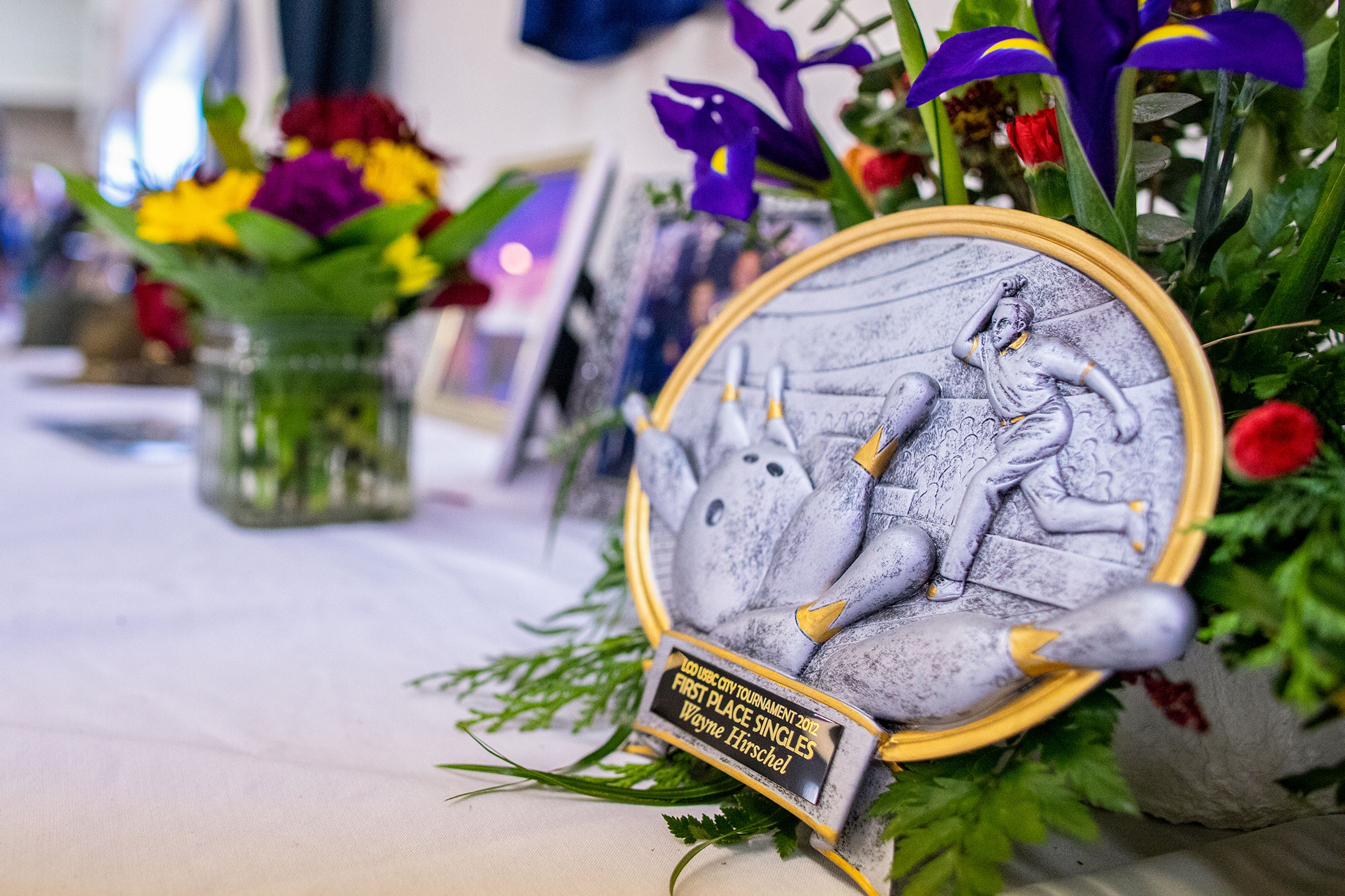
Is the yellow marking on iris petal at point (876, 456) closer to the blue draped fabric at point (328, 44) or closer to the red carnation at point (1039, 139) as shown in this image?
the red carnation at point (1039, 139)

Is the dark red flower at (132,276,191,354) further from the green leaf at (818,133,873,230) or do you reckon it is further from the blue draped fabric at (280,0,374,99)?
the blue draped fabric at (280,0,374,99)

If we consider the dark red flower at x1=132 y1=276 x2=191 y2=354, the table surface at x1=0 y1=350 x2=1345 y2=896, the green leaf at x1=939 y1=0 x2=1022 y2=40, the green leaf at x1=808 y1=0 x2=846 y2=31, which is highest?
the green leaf at x1=808 y1=0 x2=846 y2=31

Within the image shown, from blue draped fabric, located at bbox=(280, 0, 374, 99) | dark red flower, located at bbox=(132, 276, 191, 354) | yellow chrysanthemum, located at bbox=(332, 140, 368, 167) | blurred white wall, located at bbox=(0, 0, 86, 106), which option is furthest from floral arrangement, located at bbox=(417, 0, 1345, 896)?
blurred white wall, located at bbox=(0, 0, 86, 106)

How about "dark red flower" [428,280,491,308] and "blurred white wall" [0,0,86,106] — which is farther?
"blurred white wall" [0,0,86,106]

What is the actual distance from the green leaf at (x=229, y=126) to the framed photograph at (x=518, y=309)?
30 centimetres

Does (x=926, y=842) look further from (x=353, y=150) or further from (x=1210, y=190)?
(x=353, y=150)

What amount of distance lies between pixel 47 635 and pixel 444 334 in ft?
3.27

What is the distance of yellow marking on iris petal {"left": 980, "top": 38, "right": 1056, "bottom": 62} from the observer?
0.30 m

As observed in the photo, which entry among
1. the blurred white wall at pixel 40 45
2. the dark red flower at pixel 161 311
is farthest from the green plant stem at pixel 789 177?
the blurred white wall at pixel 40 45

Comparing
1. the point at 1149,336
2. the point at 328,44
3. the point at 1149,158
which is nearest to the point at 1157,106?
the point at 1149,158

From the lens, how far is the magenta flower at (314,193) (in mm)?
704

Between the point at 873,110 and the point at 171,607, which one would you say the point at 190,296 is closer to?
the point at 171,607

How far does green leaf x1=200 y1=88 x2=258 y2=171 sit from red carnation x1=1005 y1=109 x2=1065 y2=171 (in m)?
0.69

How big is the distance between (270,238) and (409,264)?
0.12 metres
